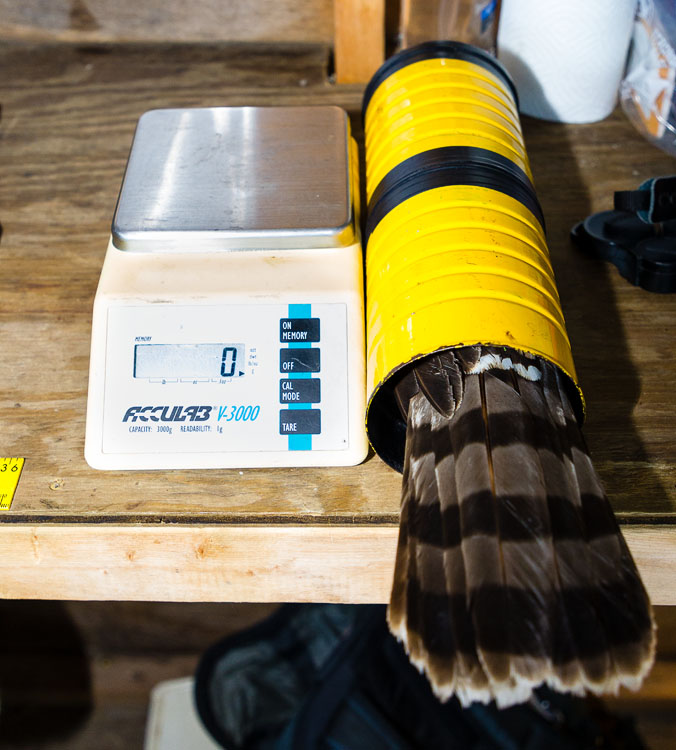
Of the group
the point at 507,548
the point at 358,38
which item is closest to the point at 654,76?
the point at 358,38

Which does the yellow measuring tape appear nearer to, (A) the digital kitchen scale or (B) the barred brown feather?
(A) the digital kitchen scale

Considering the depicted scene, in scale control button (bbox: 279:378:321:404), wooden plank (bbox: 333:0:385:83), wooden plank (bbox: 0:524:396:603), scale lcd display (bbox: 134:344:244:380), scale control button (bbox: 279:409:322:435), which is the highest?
wooden plank (bbox: 333:0:385:83)

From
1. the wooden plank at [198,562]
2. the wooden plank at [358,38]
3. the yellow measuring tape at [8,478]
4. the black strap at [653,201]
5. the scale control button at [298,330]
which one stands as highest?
the wooden plank at [358,38]

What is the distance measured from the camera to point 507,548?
48 cm

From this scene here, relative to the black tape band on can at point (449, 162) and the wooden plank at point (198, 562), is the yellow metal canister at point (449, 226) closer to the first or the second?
the black tape band on can at point (449, 162)

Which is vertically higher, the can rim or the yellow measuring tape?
the can rim

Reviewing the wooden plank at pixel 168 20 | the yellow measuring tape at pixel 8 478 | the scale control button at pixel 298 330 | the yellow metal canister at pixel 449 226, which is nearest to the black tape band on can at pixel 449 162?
the yellow metal canister at pixel 449 226

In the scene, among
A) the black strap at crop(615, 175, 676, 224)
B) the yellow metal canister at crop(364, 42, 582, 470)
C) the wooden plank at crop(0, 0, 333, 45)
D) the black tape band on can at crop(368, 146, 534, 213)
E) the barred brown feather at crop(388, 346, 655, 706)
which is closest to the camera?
the barred brown feather at crop(388, 346, 655, 706)

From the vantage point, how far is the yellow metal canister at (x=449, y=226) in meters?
0.57

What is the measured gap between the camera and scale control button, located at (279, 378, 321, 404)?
0.67m

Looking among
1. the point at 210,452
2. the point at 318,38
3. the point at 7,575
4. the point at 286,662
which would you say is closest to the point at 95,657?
the point at 286,662

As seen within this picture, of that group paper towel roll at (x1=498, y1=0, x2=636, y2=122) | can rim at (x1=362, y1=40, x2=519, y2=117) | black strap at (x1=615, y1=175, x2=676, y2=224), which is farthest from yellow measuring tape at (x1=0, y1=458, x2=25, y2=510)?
paper towel roll at (x1=498, y1=0, x2=636, y2=122)

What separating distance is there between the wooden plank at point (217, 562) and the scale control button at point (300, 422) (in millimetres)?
86

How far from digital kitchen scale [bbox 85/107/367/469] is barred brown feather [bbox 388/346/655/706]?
11cm
